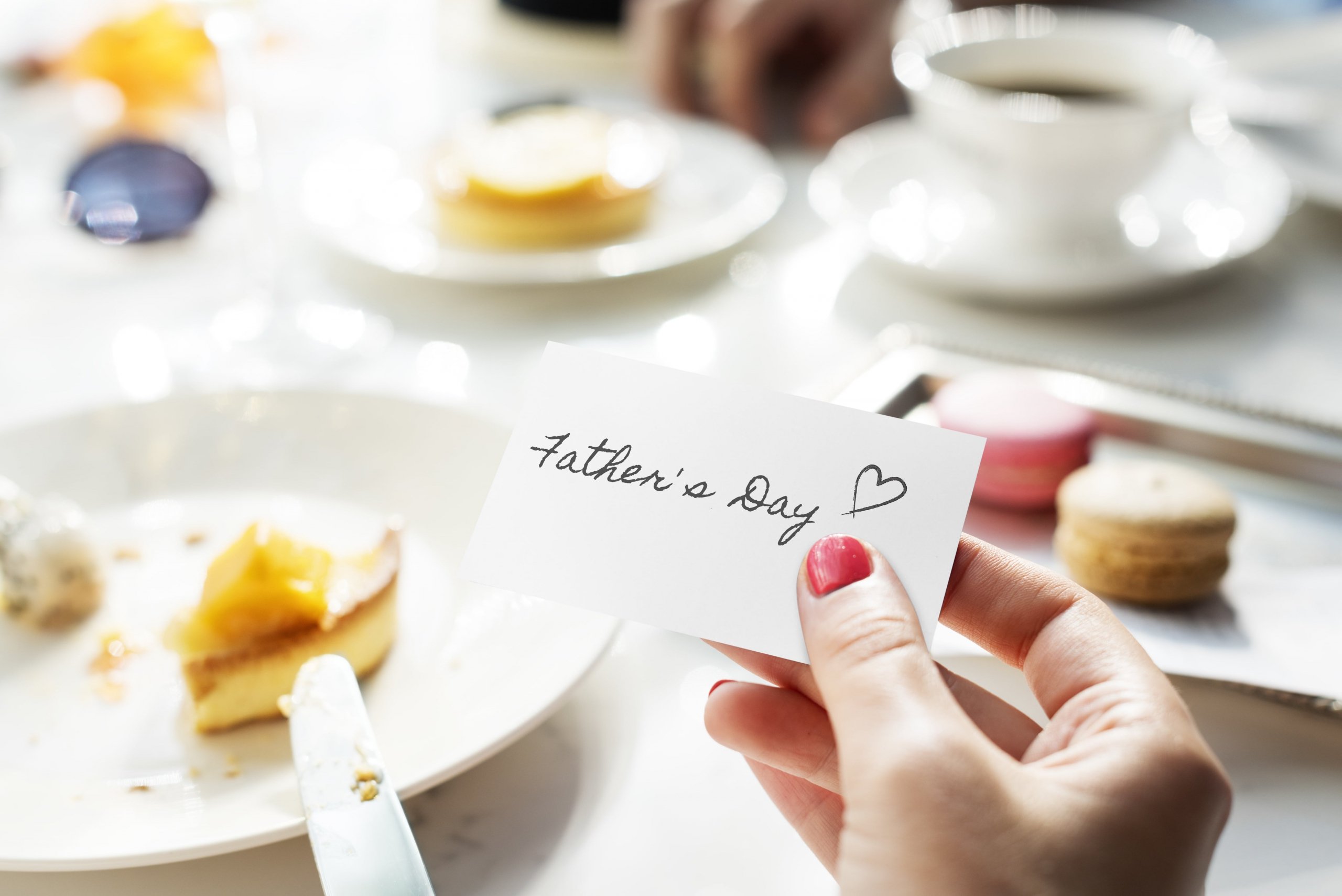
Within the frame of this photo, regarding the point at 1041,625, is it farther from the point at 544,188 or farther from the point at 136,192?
the point at 136,192

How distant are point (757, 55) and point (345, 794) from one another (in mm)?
1130

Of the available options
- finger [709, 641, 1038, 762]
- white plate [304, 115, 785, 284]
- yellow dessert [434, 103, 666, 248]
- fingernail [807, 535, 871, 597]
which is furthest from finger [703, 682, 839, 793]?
yellow dessert [434, 103, 666, 248]

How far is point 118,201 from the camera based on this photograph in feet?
3.85

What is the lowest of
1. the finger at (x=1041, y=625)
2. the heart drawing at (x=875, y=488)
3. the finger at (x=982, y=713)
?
the finger at (x=982, y=713)

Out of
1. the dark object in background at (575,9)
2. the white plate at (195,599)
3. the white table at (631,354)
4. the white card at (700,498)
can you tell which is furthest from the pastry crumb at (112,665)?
the dark object in background at (575,9)

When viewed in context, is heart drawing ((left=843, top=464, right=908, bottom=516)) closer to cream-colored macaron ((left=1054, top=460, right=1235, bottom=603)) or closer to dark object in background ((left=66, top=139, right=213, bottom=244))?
cream-colored macaron ((left=1054, top=460, right=1235, bottom=603))

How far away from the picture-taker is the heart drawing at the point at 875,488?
43 centimetres

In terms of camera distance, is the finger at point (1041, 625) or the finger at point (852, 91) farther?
the finger at point (852, 91)

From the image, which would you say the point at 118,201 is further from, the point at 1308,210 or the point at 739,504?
the point at 1308,210

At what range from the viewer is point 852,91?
4.56 feet

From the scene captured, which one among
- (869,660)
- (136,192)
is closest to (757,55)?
(136,192)

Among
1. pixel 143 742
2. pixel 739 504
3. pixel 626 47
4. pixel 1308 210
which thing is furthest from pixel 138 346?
pixel 1308 210

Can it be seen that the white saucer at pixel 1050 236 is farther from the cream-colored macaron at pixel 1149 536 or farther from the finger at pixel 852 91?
the cream-colored macaron at pixel 1149 536

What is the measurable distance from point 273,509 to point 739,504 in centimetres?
42
